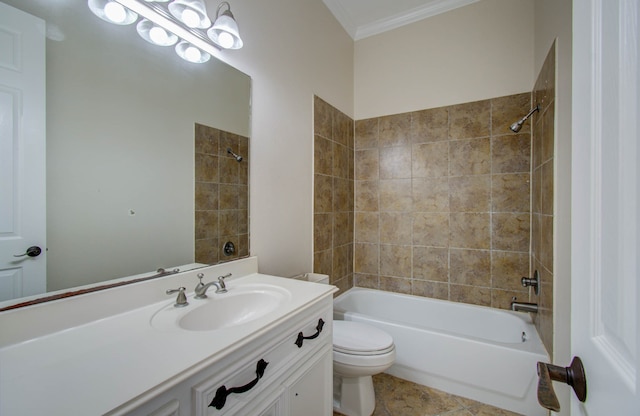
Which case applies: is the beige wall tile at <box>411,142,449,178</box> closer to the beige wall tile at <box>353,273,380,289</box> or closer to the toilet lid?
the beige wall tile at <box>353,273,380,289</box>

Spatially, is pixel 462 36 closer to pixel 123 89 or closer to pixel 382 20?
pixel 382 20

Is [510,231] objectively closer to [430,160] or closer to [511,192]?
[511,192]

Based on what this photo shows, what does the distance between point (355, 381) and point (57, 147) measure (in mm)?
1765

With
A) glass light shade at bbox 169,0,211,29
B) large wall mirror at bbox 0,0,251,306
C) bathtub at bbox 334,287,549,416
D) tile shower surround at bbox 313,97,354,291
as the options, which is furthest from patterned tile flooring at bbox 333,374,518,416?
glass light shade at bbox 169,0,211,29

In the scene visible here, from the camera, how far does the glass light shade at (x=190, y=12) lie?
3.59ft

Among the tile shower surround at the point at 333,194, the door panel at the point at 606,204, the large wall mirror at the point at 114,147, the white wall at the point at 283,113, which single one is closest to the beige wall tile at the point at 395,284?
the tile shower surround at the point at 333,194

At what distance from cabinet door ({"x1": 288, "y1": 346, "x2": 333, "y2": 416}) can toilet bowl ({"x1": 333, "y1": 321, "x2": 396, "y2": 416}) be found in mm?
307

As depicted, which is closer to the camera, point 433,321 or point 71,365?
point 71,365

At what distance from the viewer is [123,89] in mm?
992

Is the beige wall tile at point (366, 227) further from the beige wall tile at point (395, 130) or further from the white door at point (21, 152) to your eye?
the white door at point (21, 152)

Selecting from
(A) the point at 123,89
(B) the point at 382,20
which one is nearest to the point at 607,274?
(A) the point at 123,89

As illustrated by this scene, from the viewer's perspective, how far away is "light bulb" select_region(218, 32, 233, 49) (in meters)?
1.26

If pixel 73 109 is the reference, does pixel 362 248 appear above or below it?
below

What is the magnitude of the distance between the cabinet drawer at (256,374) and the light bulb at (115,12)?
1249 mm
